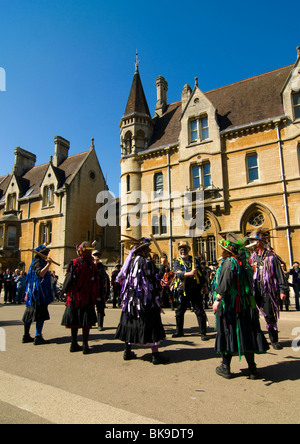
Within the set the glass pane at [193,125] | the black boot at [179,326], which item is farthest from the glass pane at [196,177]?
the black boot at [179,326]

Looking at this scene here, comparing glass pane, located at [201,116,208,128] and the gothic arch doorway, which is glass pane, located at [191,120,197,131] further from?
the gothic arch doorway

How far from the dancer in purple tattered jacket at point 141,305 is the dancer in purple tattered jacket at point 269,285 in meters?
2.07

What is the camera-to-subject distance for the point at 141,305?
15.2ft

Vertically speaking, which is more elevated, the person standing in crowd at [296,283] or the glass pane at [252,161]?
the glass pane at [252,161]

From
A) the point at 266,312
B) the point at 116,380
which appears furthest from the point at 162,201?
the point at 116,380

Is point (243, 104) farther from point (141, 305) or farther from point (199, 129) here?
point (141, 305)

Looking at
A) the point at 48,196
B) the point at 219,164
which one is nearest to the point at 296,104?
the point at 219,164

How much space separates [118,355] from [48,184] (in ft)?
89.9

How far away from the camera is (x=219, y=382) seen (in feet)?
11.9

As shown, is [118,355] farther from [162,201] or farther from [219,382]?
[162,201]

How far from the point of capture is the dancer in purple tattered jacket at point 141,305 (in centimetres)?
446

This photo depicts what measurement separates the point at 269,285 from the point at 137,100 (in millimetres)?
23442

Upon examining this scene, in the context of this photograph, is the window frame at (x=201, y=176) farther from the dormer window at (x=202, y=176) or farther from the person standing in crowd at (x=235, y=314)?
the person standing in crowd at (x=235, y=314)

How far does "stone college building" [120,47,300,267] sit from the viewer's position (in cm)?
1744
